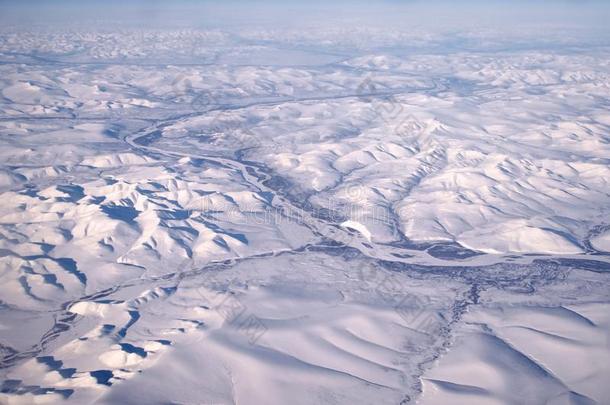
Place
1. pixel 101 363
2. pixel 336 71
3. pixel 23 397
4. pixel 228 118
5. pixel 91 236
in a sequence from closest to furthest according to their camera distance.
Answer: pixel 23 397 < pixel 101 363 < pixel 91 236 < pixel 228 118 < pixel 336 71

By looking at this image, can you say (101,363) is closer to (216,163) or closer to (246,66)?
(216,163)

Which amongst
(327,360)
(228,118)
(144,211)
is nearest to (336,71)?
(228,118)

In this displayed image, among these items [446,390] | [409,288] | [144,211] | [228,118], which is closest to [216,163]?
[144,211]

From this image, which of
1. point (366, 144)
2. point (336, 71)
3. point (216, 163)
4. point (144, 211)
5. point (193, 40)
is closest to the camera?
point (144, 211)

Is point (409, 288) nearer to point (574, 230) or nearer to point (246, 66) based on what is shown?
point (574, 230)

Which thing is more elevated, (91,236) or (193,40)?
(193,40)

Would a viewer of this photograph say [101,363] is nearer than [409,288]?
Yes
